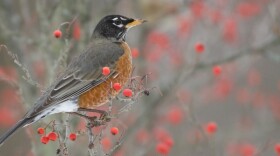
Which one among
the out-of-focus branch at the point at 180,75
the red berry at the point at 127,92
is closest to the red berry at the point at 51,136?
the red berry at the point at 127,92

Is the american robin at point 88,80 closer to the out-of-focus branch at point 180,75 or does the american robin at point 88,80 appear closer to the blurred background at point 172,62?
the blurred background at point 172,62

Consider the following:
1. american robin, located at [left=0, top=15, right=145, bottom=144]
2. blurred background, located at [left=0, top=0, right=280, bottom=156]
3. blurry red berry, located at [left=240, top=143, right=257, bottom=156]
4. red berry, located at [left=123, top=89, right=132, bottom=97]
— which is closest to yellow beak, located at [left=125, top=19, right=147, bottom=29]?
american robin, located at [left=0, top=15, right=145, bottom=144]

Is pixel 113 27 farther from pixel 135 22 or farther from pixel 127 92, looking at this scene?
pixel 127 92

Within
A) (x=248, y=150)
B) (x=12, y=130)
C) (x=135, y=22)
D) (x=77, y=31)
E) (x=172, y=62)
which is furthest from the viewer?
(x=172, y=62)

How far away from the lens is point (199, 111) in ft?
42.9

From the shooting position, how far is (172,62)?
10.1m

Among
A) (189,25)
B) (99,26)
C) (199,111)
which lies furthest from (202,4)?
(199,111)

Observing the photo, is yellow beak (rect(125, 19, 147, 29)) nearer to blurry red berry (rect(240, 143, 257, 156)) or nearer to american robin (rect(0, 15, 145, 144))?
american robin (rect(0, 15, 145, 144))

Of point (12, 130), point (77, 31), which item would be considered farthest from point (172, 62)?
point (12, 130)

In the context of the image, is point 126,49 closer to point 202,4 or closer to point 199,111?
point 202,4

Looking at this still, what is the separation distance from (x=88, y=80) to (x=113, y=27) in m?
0.81

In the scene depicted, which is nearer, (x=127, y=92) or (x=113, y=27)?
(x=127, y=92)

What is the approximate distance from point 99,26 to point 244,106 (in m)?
4.98

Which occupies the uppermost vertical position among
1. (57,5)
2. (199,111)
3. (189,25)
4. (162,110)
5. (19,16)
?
(57,5)
